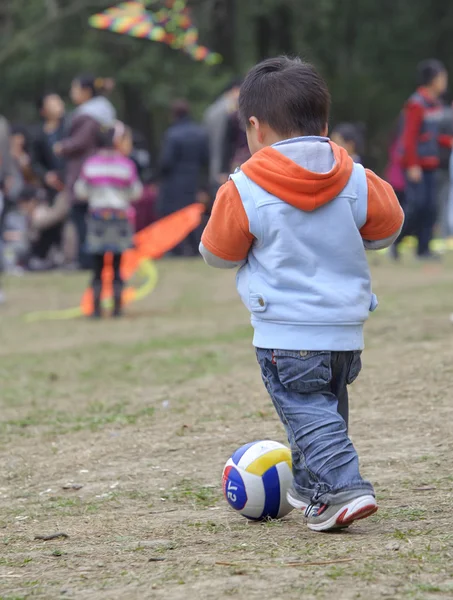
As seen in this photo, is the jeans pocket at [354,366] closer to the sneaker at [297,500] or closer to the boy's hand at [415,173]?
the sneaker at [297,500]

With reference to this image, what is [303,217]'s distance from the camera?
3988 millimetres

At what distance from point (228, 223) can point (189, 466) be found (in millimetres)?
1614

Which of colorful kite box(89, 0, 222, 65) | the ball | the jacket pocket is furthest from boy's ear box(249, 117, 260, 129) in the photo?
colorful kite box(89, 0, 222, 65)

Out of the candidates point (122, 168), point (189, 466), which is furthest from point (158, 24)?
point (189, 466)

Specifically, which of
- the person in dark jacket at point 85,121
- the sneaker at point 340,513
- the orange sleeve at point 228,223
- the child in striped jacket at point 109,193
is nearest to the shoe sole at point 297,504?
the sneaker at point 340,513

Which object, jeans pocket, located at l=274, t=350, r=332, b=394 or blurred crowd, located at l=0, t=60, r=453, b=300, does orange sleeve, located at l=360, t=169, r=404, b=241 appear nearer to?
jeans pocket, located at l=274, t=350, r=332, b=394

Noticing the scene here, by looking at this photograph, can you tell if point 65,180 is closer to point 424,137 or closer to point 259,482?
point 424,137

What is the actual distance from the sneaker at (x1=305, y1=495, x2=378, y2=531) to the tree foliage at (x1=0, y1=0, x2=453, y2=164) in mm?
22141

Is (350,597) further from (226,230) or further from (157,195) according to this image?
(157,195)

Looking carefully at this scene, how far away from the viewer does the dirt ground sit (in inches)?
133

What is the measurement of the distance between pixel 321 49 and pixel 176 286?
1867 centimetres

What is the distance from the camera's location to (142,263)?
1547 centimetres

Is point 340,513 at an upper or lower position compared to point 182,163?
upper

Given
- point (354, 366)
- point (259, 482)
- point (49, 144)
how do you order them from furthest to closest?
point (49, 144) → point (259, 482) → point (354, 366)
